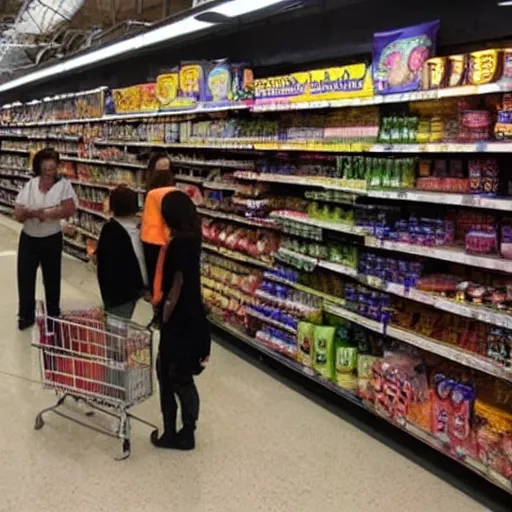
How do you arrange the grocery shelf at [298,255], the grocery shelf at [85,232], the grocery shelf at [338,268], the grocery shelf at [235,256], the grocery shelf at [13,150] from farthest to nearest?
the grocery shelf at [13,150] → the grocery shelf at [85,232] → the grocery shelf at [235,256] → the grocery shelf at [298,255] → the grocery shelf at [338,268]

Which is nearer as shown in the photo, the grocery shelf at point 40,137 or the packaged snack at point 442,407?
the packaged snack at point 442,407

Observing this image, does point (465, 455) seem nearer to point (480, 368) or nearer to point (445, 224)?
point (480, 368)

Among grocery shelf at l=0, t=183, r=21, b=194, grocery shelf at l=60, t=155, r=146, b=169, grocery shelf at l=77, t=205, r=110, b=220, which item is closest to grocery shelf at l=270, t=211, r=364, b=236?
grocery shelf at l=60, t=155, r=146, b=169

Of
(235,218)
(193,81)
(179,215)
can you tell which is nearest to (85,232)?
(193,81)

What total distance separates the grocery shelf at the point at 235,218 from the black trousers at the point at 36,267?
132cm

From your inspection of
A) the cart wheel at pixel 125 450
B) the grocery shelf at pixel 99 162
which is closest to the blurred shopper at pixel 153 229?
the cart wheel at pixel 125 450

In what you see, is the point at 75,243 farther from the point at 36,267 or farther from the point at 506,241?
the point at 506,241

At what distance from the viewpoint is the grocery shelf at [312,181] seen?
347 cm

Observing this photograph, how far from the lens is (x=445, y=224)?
10.2 ft

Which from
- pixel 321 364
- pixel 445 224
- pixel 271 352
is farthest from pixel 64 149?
pixel 445 224

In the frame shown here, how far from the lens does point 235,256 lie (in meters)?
4.85

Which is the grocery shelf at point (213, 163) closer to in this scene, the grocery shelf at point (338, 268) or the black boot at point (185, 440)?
the grocery shelf at point (338, 268)

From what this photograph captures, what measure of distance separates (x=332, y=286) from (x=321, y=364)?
1.62 feet

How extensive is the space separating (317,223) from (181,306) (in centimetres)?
115
